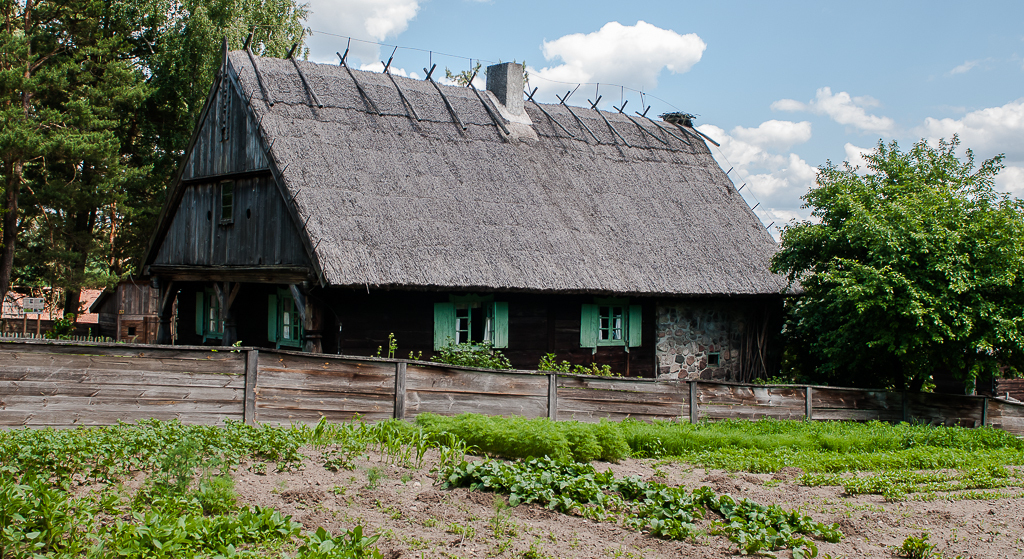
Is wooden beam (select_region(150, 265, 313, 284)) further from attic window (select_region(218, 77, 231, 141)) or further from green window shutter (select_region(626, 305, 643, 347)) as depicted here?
green window shutter (select_region(626, 305, 643, 347))

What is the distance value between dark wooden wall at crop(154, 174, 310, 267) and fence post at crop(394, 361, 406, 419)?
3939 millimetres

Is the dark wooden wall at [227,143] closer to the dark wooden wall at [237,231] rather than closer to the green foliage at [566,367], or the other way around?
the dark wooden wall at [237,231]

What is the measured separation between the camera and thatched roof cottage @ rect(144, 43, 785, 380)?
41.6 feet

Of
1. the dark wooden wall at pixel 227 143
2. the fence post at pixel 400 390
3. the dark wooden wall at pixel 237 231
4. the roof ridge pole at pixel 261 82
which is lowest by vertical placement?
the fence post at pixel 400 390

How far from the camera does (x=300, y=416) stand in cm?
858

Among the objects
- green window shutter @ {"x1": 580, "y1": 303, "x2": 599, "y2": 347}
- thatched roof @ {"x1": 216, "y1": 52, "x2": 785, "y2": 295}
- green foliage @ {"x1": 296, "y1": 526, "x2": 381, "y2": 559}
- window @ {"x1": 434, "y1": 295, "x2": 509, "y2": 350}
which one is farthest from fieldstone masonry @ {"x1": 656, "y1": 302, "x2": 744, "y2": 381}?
green foliage @ {"x1": 296, "y1": 526, "x2": 381, "y2": 559}

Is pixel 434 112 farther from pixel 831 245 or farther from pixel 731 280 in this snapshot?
pixel 831 245

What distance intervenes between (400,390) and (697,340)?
8398 mm

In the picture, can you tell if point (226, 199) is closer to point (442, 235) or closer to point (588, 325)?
point (442, 235)

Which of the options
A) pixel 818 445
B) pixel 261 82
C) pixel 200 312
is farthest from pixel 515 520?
pixel 200 312

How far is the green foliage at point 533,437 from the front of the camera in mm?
7336

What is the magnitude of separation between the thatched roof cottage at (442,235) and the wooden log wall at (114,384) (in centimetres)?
340

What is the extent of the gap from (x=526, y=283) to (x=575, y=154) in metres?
5.69

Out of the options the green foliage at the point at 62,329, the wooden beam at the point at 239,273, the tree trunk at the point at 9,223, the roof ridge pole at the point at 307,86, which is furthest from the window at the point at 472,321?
the tree trunk at the point at 9,223
